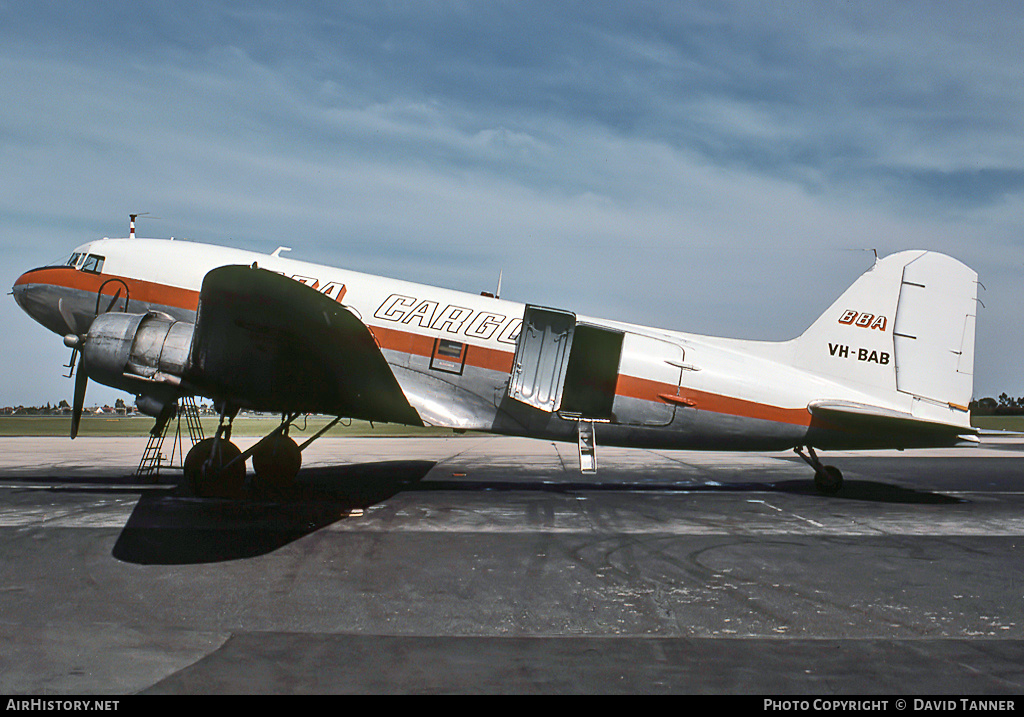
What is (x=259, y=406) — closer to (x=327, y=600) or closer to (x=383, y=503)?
(x=383, y=503)

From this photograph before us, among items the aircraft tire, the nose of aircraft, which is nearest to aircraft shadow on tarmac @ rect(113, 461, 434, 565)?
the nose of aircraft

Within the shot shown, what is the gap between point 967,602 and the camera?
6.43 meters

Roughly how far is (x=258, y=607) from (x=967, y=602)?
6.72 meters

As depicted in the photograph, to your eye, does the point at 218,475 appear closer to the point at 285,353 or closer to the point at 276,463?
the point at 276,463

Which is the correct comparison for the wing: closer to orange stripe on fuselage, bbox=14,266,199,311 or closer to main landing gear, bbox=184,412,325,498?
main landing gear, bbox=184,412,325,498

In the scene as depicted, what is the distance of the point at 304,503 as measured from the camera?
11.8 meters

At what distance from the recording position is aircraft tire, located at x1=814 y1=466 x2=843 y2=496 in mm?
13836

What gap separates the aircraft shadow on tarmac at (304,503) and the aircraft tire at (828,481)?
18 centimetres

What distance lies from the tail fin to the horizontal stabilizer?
1.92 feet

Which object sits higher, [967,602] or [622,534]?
[967,602]
